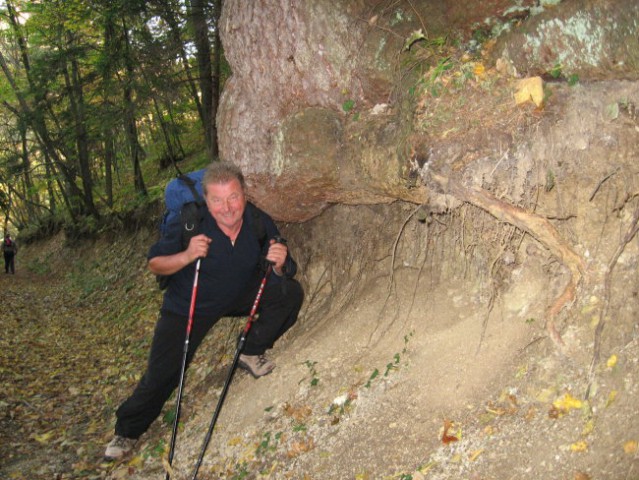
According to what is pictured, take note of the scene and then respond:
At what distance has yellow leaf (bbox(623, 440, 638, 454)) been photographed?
2793mm

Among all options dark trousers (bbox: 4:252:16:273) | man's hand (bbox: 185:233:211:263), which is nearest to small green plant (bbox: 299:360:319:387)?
man's hand (bbox: 185:233:211:263)

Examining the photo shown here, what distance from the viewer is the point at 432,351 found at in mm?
4281

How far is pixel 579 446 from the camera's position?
3.00m

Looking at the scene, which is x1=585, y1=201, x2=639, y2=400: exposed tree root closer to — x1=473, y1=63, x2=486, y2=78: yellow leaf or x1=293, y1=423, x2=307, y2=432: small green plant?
x1=473, y1=63, x2=486, y2=78: yellow leaf

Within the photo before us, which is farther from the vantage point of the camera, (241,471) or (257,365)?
(257,365)

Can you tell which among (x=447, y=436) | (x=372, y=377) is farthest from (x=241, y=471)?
(x=447, y=436)

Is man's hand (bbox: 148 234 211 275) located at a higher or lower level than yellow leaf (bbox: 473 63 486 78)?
lower

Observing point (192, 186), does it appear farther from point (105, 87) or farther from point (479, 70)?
point (105, 87)

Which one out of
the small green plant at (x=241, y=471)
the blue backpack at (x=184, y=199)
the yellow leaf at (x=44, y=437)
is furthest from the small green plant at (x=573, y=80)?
the yellow leaf at (x=44, y=437)

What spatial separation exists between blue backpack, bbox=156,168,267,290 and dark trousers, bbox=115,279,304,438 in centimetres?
48

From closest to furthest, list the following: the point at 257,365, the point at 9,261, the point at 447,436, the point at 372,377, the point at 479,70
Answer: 1. the point at 447,436
2. the point at 479,70
3. the point at 372,377
4. the point at 257,365
5. the point at 9,261

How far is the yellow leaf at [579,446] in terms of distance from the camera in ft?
9.80

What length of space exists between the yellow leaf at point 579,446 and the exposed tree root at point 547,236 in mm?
691

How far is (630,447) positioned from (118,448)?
4.37m
